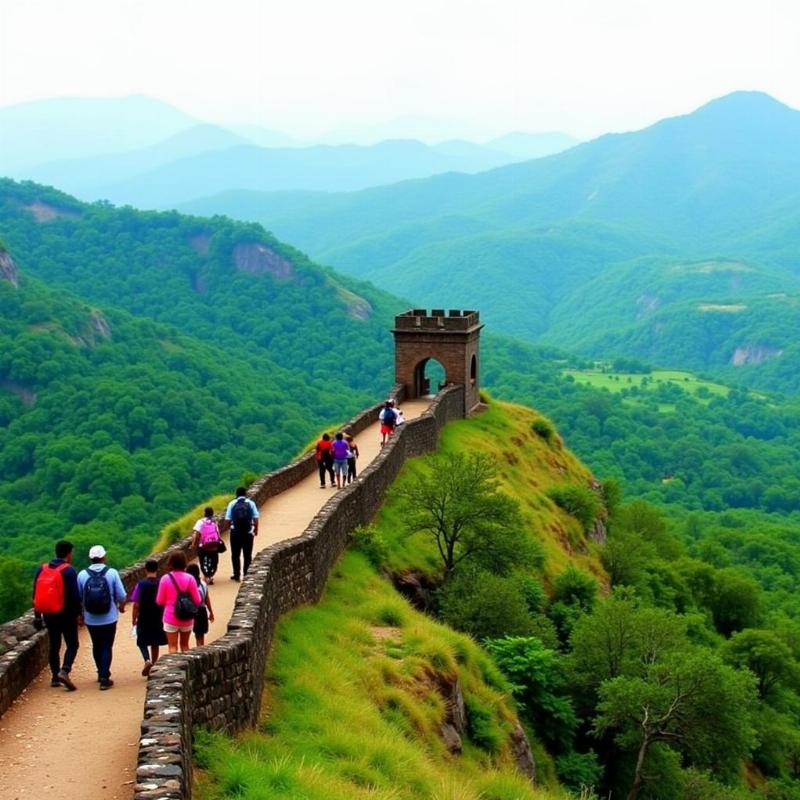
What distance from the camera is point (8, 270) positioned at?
10138 cm

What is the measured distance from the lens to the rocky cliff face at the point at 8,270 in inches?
3947

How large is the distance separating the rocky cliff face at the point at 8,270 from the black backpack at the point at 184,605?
315ft

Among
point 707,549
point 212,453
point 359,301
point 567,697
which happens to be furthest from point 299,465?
point 359,301

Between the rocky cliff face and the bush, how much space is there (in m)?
79.2

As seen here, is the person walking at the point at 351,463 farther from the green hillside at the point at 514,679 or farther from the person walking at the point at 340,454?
the green hillside at the point at 514,679

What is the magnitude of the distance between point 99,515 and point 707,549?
37.4 meters

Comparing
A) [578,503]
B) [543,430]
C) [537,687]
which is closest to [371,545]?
[537,687]

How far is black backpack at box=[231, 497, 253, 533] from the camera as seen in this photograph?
15.6m

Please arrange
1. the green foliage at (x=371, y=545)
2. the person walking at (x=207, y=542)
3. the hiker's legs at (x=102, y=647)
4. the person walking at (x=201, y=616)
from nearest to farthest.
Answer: the hiker's legs at (x=102, y=647) < the person walking at (x=201, y=616) < the person walking at (x=207, y=542) < the green foliage at (x=371, y=545)

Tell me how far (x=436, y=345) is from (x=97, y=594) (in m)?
27.7

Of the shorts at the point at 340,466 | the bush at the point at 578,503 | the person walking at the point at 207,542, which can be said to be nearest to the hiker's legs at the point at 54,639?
the person walking at the point at 207,542

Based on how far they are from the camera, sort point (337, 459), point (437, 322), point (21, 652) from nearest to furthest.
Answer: point (21, 652) → point (337, 459) → point (437, 322)

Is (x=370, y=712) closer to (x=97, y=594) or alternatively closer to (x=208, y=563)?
(x=97, y=594)

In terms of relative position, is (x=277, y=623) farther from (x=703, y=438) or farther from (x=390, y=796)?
(x=703, y=438)
